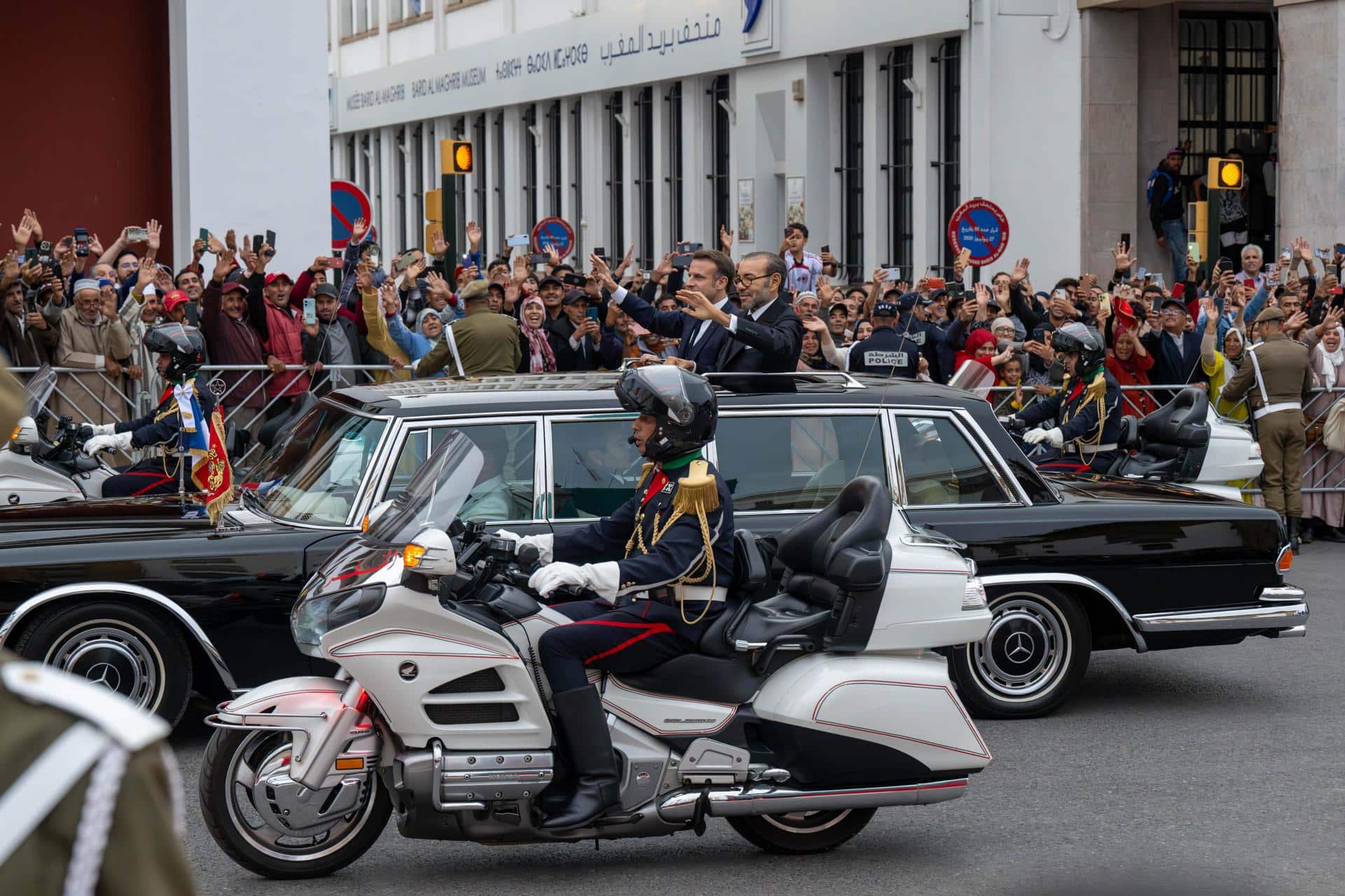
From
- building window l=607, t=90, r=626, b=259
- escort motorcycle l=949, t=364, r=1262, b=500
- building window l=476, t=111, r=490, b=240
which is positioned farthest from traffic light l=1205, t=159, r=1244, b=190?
building window l=476, t=111, r=490, b=240

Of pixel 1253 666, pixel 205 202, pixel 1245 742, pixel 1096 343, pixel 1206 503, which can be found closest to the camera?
pixel 1245 742

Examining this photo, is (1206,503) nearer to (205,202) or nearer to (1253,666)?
(1253,666)

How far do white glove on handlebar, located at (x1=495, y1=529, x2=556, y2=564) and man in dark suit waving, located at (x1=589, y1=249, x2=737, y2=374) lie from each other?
2184mm

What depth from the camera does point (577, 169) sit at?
39.3 meters

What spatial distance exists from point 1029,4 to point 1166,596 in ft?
58.6

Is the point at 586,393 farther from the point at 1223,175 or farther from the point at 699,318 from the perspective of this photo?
the point at 1223,175

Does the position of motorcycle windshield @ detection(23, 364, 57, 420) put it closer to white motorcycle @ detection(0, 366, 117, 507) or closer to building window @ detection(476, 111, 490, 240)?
white motorcycle @ detection(0, 366, 117, 507)

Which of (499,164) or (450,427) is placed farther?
(499,164)

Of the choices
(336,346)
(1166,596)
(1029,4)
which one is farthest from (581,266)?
(1166,596)

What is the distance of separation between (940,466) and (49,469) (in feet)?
16.8

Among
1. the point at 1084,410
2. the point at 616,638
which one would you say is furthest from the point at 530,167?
the point at 616,638

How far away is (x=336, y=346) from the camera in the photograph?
43.4 feet

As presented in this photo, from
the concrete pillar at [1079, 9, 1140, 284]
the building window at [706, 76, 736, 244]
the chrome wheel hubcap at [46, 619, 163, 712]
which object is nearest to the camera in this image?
the chrome wheel hubcap at [46, 619, 163, 712]

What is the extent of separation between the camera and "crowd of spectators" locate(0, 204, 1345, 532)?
41.3 feet
